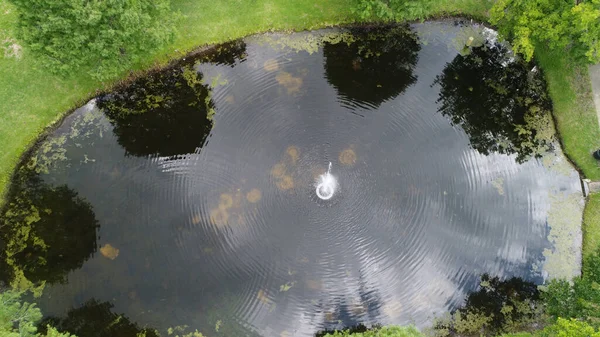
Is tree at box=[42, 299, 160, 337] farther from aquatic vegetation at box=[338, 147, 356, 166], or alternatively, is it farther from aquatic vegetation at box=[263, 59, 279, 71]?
aquatic vegetation at box=[263, 59, 279, 71]

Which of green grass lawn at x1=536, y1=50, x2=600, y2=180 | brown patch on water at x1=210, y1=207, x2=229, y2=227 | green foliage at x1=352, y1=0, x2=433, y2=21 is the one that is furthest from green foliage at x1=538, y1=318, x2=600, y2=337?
green foliage at x1=352, y1=0, x2=433, y2=21

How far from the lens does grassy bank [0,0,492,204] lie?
25.8m

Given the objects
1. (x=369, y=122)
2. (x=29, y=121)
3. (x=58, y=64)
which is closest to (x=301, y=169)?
(x=369, y=122)

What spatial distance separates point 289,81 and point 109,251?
50.6 ft

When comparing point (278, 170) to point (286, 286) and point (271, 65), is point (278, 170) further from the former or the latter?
point (271, 65)

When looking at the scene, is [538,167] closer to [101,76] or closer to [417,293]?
[417,293]

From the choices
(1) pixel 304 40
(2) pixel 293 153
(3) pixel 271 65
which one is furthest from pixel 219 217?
(1) pixel 304 40

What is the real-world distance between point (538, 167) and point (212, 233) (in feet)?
68.6

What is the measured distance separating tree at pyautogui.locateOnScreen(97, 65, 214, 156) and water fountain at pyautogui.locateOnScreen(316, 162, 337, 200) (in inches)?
317

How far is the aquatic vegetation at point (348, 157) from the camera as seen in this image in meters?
25.7

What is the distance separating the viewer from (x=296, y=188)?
83.1 feet

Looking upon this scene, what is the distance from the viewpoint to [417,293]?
77.8 ft

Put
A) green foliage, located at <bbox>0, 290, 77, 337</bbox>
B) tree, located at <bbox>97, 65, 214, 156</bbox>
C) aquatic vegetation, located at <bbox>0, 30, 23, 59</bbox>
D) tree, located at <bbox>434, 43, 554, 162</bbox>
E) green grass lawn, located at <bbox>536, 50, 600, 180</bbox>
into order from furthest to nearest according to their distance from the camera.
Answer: tree, located at <bbox>434, 43, 554, 162</bbox> → aquatic vegetation, located at <bbox>0, 30, 23, 59</bbox> → tree, located at <bbox>97, 65, 214, 156</bbox> → green grass lawn, located at <bbox>536, 50, 600, 180</bbox> → green foliage, located at <bbox>0, 290, 77, 337</bbox>

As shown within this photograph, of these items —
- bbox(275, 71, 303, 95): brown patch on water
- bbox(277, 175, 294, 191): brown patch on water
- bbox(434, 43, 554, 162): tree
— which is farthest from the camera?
bbox(275, 71, 303, 95): brown patch on water
